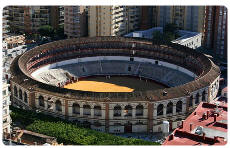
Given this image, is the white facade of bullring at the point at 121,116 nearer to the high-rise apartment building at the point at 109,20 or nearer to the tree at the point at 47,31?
the high-rise apartment building at the point at 109,20

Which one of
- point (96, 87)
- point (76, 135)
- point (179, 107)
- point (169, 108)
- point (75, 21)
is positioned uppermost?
point (75, 21)

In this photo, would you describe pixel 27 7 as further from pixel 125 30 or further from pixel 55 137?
pixel 55 137

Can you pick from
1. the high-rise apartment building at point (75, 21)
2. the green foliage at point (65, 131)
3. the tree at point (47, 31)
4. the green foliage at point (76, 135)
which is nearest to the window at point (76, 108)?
the green foliage at point (65, 131)

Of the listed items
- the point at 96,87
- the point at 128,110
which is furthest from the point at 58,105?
the point at 96,87

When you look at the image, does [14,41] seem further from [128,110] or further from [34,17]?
[128,110]

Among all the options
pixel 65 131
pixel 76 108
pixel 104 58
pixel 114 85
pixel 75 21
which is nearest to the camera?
pixel 65 131

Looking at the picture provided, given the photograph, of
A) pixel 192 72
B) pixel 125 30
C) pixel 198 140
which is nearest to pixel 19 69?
pixel 192 72

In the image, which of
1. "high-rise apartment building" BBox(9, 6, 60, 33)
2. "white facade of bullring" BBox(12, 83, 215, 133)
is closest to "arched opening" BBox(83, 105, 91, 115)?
"white facade of bullring" BBox(12, 83, 215, 133)
